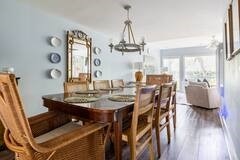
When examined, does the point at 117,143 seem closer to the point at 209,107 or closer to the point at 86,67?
the point at 86,67

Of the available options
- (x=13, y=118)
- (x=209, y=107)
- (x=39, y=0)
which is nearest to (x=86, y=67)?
(x=39, y=0)

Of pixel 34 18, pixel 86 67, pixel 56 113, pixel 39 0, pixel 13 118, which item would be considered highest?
pixel 39 0

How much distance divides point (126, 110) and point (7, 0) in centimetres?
256

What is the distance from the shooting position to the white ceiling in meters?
2.80

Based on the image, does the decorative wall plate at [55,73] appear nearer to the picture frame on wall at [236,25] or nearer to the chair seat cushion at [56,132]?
the chair seat cushion at [56,132]

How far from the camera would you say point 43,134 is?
4.99 feet

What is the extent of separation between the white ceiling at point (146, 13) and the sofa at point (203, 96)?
172 cm

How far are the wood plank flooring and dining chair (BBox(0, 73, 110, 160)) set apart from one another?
0.79 m

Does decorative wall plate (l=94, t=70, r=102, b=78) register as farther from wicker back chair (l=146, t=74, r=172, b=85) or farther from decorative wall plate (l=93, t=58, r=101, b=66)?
wicker back chair (l=146, t=74, r=172, b=85)

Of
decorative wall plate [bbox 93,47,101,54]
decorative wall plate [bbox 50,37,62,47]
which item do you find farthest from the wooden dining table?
decorative wall plate [bbox 93,47,101,54]

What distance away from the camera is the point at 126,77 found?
6145 millimetres

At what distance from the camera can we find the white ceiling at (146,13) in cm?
280

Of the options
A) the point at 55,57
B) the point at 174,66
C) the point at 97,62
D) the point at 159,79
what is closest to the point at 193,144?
the point at 159,79

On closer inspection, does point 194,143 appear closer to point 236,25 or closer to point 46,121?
point 236,25
